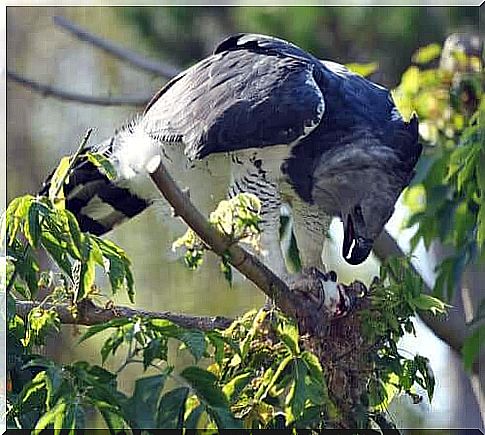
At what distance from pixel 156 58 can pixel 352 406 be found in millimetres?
2622

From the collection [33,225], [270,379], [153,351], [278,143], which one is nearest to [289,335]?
[270,379]

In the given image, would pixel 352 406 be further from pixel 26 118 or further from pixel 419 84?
pixel 26 118

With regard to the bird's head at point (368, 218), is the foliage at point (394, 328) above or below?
below

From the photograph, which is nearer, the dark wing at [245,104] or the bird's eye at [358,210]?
the dark wing at [245,104]

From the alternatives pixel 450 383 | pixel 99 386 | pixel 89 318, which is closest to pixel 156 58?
pixel 450 383

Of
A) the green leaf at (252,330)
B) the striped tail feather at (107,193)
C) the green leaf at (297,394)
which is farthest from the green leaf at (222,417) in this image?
the striped tail feather at (107,193)

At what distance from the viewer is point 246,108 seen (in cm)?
192

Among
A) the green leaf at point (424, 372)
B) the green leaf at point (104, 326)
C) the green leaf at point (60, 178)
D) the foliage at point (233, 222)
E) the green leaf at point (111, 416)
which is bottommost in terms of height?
the green leaf at point (424, 372)

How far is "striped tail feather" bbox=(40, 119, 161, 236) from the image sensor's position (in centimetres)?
201

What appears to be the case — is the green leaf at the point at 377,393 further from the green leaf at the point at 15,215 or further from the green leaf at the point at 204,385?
the green leaf at the point at 15,215

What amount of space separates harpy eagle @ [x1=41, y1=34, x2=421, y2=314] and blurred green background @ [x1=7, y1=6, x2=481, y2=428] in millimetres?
1225

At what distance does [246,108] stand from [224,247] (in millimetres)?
460

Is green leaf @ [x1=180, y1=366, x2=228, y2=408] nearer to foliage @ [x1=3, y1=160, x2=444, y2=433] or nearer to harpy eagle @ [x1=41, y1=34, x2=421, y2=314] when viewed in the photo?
foliage @ [x1=3, y1=160, x2=444, y2=433]

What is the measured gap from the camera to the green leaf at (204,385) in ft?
3.97
